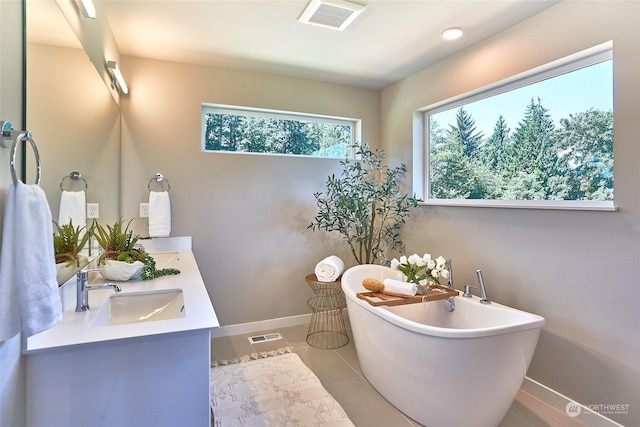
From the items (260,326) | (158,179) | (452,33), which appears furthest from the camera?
(260,326)

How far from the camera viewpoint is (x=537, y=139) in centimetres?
229

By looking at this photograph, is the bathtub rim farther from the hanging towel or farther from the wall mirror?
the wall mirror

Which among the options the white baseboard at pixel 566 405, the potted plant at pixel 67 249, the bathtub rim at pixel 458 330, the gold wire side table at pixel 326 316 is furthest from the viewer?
the gold wire side table at pixel 326 316

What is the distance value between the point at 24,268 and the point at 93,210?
1.05 metres

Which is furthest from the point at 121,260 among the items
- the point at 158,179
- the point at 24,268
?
the point at 158,179

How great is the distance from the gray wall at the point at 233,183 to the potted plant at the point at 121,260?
0.99m

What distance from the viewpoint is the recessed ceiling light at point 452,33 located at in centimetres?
238

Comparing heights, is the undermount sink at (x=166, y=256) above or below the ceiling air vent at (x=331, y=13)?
below

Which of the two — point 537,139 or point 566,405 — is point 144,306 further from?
point 537,139

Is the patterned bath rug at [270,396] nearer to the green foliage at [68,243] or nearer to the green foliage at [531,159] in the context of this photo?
the green foliage at [68,243]

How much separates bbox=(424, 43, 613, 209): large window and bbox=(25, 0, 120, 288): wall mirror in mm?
2645

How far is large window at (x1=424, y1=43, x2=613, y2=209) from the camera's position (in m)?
Result: 1.96

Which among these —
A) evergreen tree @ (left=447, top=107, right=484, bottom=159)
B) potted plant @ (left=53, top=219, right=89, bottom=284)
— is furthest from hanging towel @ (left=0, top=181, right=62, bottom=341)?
evergreen tree @ (left=447, top=107, right=484, bottom=159)

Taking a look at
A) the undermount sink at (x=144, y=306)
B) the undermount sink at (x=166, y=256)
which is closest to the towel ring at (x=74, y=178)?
the undermount sink at (x=144, y=306)
